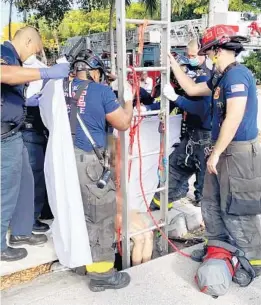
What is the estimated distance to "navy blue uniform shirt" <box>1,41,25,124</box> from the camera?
2.67m

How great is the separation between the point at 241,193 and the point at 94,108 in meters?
1.22

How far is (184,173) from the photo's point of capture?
4191 millimetres

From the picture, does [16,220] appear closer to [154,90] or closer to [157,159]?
[157,159]

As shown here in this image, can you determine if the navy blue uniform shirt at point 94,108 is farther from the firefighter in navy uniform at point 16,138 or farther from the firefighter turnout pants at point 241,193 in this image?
the firefighter turnout pants at point 241,193

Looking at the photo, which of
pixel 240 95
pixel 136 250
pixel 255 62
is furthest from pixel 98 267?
pixel 255 62

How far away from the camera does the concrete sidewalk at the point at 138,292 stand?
2.63 metres

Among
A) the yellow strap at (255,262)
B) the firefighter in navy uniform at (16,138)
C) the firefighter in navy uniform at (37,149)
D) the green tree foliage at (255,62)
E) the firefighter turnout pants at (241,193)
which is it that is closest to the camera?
the firefighter in navy uniform at (16,138)

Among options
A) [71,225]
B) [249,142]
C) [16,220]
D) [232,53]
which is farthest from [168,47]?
[16,220]

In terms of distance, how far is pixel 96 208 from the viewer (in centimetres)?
272

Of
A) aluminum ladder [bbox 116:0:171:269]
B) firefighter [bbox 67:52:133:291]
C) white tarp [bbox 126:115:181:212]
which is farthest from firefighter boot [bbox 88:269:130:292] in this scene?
white tarp [bbox 126:115:181:212]

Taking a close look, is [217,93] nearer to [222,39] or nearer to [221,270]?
[222,39]

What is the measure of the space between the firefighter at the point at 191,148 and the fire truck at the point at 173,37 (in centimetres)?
51

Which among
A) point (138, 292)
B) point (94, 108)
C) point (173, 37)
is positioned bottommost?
point (138, 292)

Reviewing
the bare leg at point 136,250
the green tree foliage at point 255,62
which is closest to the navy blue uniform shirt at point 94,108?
the bare leg at point 136,250
